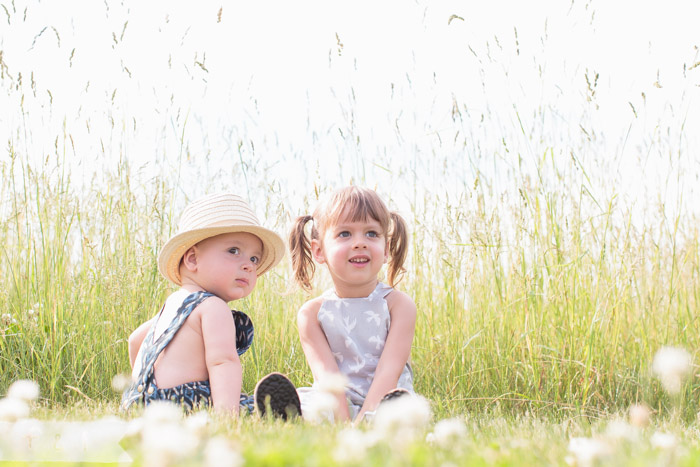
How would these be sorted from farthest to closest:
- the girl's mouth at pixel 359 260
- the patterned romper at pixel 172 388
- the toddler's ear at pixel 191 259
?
the girl's mouth at pixel 359 260 → the toddler's ear at pixel 191 259 → the patterned romper at pixel 172 388

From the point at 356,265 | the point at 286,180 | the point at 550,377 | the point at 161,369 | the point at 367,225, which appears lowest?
the point at 550,377

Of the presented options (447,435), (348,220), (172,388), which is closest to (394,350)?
(348,220)

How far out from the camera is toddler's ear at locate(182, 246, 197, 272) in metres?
2.50

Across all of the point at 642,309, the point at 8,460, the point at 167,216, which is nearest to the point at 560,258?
the point at 642,309

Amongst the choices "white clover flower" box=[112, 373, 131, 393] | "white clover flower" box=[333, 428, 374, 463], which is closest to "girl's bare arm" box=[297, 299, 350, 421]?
"white clover flower" box=[112, 373, 131, 393]

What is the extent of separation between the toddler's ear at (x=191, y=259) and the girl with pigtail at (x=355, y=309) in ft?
1.63

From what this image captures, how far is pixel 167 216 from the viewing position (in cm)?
373

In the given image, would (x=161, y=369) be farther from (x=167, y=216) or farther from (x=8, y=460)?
(x=167, y=216)

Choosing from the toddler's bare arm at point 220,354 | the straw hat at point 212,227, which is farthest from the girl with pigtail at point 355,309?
the toddler's bare arm at point 220,354

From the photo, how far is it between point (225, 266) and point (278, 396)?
0.55 meters

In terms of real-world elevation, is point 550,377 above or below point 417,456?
below

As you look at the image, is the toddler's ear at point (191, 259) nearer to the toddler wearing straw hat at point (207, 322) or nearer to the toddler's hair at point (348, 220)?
the toddler wearing straw hat at point (207, 322)

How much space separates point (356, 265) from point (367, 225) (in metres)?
0.17

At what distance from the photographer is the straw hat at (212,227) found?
2.42 m
